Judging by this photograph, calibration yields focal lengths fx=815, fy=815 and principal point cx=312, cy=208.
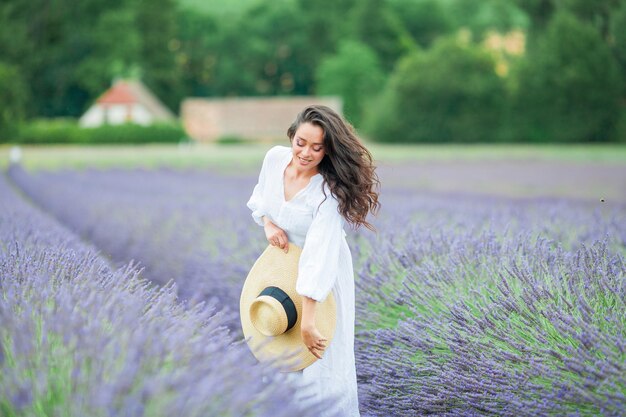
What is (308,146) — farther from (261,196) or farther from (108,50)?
(108,50)

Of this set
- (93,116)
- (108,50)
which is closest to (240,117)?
(108,50)

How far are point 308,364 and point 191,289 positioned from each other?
2921mm

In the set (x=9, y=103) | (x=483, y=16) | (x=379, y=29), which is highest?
(x=483, y=16)

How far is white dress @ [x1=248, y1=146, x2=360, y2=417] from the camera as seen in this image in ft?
8.65

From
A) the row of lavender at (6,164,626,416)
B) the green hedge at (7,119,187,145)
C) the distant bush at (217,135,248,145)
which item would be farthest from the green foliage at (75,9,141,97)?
the row of lavender at (6,164,626,416)

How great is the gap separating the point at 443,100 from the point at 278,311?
157 feet

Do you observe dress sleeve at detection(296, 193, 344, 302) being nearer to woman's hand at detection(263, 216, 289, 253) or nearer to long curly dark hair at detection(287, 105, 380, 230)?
long curly dark hair at detection(287, 105, 380, 230)

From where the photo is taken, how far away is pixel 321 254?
2637mm

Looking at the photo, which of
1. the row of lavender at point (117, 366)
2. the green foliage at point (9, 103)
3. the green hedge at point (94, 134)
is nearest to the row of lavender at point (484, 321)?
the row of lavender at point (117, 366)

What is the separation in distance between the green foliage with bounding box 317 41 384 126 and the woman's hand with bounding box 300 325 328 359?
56031 millimetres

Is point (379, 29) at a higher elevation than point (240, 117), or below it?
higher

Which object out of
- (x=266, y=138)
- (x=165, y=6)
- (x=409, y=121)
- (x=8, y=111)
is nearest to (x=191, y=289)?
(x=8, y=111)

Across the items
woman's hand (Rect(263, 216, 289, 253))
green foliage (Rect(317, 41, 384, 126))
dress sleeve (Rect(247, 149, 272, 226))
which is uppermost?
green foliage (Rect(317, 41, 384, 126))

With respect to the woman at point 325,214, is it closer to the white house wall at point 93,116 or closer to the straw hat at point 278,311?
the straw hat at point 278,311
